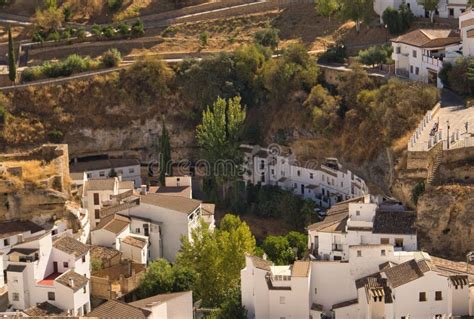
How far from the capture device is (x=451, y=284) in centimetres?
4162

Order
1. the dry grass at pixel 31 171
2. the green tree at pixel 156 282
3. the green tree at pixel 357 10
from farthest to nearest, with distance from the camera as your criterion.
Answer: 1. the green tree at pixel 357 10
2. the dry grass at pixel 31 171
3. the green tree at pixel 156 282

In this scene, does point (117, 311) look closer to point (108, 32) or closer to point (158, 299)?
point (158, 299)

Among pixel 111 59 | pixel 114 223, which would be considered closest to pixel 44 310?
pixel 114 223

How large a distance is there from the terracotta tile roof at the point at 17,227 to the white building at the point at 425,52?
20.1 meters

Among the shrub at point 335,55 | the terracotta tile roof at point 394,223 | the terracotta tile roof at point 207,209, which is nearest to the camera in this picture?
the terracotta tile roof at point 394,223

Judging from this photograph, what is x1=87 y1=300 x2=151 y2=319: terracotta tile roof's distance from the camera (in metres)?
42.5

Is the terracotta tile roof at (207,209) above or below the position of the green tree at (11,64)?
below

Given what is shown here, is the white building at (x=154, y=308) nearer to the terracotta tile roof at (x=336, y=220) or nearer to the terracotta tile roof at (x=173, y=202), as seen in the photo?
the terracotta tile roof at (x=336, y=220)

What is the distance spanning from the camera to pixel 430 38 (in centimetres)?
5912

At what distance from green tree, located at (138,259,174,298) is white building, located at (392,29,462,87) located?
17.8 meters

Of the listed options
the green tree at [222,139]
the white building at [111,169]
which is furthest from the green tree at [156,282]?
the white building at [111,169]

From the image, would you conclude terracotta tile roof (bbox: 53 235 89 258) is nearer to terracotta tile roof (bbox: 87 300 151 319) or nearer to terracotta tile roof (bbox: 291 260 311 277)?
terracotta tile roof (bbox: 87 300 151 319)

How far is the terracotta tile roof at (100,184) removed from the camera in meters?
54.6

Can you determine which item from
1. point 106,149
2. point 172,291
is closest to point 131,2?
point 106,149
